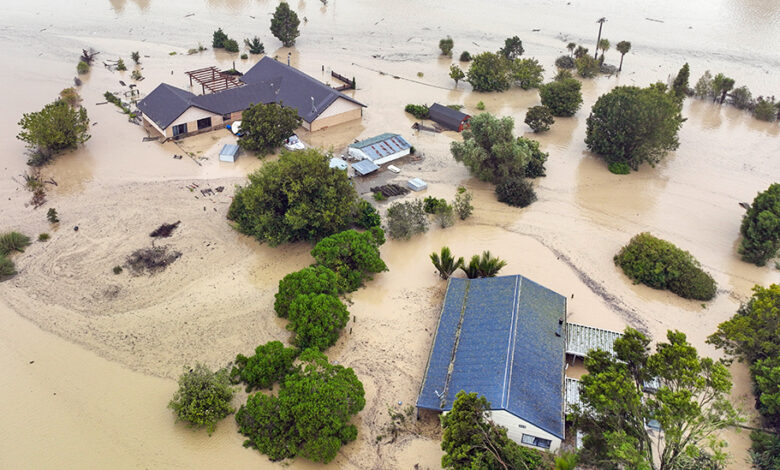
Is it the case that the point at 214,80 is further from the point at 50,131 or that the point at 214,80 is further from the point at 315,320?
the point at 315,320

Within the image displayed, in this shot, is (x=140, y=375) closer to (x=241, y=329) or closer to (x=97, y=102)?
(x=241, y=329)

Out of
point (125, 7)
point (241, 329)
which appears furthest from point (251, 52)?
point (241, 329)

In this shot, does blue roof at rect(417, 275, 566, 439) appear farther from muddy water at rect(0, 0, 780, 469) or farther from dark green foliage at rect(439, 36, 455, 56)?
dark green foliage at rect(439, 36, 455, 56)

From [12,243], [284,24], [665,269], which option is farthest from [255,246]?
[284,24]

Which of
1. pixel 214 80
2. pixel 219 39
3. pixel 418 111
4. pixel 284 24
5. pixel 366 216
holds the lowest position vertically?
pixel 366 216

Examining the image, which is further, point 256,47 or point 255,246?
point 256,47

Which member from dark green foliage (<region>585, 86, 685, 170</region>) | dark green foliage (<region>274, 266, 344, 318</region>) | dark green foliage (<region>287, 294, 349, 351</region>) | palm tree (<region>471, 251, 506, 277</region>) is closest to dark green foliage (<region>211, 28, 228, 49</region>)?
dark green foliage (<region>585, 86, 685, 170</region>)
